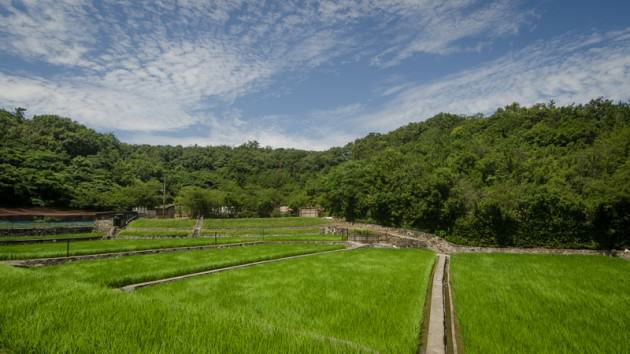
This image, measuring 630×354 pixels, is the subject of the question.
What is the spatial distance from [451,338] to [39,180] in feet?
203

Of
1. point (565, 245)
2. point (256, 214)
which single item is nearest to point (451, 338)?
point (565, 245)

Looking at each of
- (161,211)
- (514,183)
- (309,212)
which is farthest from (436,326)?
(161,211)

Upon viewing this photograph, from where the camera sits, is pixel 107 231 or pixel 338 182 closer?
pixel 107 231

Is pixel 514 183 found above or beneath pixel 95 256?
above

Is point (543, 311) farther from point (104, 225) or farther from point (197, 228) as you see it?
point (104, 225)

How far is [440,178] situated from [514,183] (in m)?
8.64

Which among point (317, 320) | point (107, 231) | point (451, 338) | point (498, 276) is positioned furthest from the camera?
point (107, 231)

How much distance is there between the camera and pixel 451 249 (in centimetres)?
2552

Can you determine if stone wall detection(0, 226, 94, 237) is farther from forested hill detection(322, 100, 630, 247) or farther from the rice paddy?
forested hill detection(322, 100, 630, 247)

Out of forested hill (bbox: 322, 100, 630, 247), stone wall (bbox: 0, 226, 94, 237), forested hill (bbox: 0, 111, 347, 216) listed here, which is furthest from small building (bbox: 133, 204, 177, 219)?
forested hill (bbox: 322, 100, 630, 247)

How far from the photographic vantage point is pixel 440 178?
38750 millimetres

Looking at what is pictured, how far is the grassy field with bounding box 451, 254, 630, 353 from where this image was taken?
18.5ft

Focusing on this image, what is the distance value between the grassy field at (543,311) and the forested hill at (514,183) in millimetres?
14982

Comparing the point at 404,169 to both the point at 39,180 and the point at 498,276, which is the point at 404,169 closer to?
the point at 498,276
